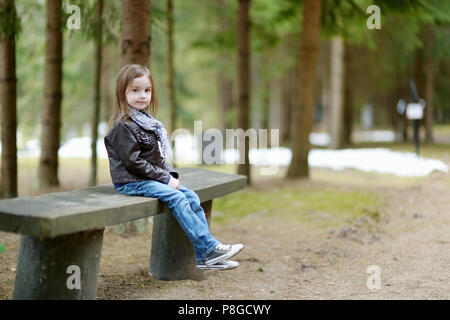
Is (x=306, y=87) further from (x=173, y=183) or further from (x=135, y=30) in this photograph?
(x=173, y=183)

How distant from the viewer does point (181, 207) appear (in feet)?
14.4

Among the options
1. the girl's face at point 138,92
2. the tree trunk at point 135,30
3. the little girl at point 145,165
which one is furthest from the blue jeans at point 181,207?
the tree trunk at point 135,30

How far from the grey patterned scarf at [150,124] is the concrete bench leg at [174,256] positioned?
2.61 feet

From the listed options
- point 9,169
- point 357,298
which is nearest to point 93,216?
point 357,298

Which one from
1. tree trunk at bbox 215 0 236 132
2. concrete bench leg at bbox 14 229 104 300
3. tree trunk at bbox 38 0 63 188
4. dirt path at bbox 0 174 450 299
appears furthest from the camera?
tree trunk at bbox 215 0 236 132

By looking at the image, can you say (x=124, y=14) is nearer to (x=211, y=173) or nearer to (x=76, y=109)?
(x=211, y=173)

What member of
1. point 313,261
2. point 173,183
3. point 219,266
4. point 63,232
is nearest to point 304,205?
point 313,261

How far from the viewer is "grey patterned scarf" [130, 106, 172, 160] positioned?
4.52 metres

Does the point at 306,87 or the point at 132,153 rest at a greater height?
the point at 306,87

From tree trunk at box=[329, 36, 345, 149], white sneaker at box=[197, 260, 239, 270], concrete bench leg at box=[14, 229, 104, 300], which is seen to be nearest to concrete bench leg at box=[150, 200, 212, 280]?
white sneaker at box=[197, 260, 239, 270]

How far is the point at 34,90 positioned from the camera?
51.7 feet

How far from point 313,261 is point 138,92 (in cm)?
295

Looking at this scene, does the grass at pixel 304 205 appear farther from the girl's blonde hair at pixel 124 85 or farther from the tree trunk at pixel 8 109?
the girl's blonde hair at pixel 124 85

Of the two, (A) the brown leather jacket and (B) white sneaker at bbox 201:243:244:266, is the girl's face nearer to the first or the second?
(A) the brown leather jacket
